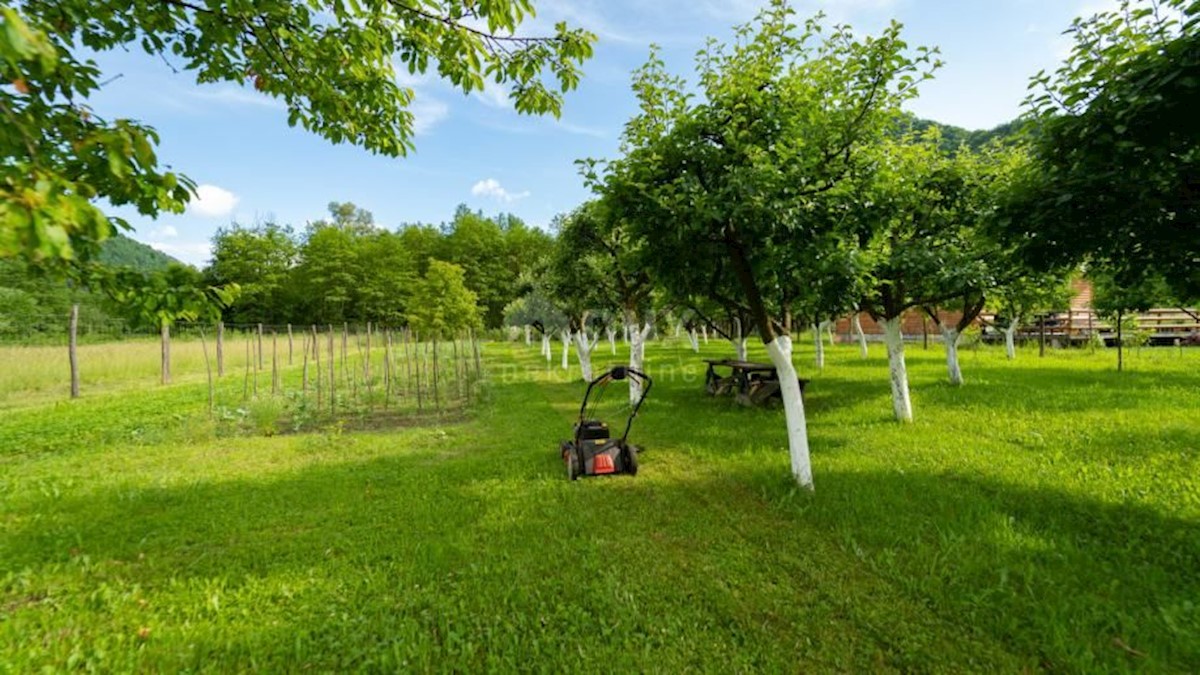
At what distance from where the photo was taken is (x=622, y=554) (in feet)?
13.9

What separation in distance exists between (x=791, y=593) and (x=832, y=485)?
2455mm

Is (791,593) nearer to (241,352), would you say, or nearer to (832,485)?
(832,485)

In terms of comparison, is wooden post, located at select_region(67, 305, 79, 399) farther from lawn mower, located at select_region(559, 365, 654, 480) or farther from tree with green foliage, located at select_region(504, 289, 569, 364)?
lawn mower, located at select_region(559, 365, 654, 480)

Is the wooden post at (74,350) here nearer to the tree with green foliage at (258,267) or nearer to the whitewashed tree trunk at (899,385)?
the whitewashed tree trunk at (899,385)

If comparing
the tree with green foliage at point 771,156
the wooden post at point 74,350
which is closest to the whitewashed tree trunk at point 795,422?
the tree with green foliage at point 771,156

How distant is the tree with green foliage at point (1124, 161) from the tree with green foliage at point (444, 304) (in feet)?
104

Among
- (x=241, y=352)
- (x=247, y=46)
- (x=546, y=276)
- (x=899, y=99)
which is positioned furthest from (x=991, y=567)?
(x=241, y=352)

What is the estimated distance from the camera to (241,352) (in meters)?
23.5

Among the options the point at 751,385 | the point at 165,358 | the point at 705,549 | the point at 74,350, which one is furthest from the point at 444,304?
the point at 705,549

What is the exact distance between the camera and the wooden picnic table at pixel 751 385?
10.8 meters

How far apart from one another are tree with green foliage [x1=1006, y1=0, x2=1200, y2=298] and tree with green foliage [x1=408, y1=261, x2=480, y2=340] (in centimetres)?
3155

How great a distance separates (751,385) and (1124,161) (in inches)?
312

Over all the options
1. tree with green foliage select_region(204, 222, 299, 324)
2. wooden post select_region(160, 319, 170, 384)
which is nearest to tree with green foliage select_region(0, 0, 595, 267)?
wooden post select_region(160, 319, 170, 384)

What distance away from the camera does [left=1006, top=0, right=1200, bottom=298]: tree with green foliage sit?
346 centimetres
